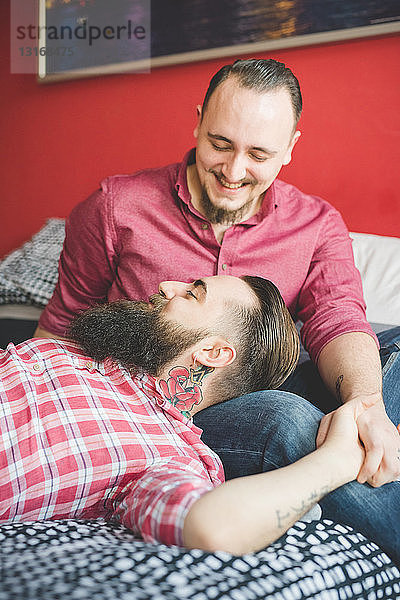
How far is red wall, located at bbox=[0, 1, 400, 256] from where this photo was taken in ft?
7.58

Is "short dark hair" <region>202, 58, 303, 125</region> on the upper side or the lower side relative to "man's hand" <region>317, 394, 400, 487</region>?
upper

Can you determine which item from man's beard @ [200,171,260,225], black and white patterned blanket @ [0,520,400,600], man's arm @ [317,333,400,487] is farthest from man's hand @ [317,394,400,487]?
man's beard @ [200,171,260,225]

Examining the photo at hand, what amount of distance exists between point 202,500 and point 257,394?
49 centimetres

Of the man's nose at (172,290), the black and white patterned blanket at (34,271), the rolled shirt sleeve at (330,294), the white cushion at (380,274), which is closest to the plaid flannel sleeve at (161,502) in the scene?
the man's nose at (172,290)

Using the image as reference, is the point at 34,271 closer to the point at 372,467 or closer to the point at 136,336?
the point at 136,336

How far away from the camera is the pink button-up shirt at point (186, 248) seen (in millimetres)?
1690

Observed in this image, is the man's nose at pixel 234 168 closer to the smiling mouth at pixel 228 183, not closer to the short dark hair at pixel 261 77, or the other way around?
the smiling mouth at pixel 228 183

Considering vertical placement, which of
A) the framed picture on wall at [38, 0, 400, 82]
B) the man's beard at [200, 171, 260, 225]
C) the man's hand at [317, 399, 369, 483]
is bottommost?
the man's hand at [317, 399, 369, 483]

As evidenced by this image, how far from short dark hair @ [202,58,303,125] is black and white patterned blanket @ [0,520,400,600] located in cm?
106

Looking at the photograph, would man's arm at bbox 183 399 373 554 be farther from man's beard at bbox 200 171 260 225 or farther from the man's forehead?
man's beard at bbox 200 171 260 225

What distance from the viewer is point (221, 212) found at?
1.68m

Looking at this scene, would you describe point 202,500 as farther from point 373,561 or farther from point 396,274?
point 396,274

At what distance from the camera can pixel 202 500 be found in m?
0.89

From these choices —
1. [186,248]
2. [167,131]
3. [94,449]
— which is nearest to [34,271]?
[167,131]
